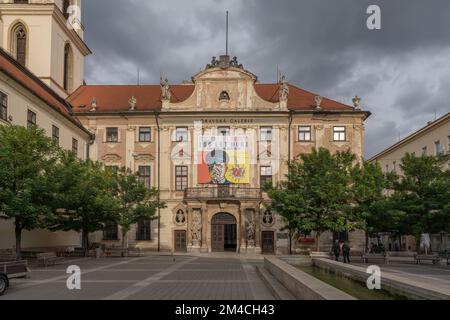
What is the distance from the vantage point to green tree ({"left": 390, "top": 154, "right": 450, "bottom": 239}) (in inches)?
1339

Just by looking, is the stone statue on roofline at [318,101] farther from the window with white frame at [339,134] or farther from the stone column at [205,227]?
the stone column at [205,227]

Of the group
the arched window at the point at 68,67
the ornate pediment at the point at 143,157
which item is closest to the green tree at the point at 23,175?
the ornate pediment at the point at 143,157

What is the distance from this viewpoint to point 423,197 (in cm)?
3528

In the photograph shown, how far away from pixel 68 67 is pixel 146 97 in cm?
901

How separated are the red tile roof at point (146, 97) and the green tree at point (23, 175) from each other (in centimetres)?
2132

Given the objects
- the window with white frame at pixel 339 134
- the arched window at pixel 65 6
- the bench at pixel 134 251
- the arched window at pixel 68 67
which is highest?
the arched window at pixel 65 6

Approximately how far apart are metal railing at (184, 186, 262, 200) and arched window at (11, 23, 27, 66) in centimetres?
1950

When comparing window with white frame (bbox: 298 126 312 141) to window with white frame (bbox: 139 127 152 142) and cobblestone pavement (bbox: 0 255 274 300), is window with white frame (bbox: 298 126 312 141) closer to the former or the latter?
window with white frame (bbox: 139 127 152 142)

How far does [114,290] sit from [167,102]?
33078 millimetres

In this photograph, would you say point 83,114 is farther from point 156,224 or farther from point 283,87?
point 283,87

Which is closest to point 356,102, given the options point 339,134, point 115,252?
point 339,134

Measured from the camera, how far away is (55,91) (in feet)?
167

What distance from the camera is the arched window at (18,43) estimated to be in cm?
5038
